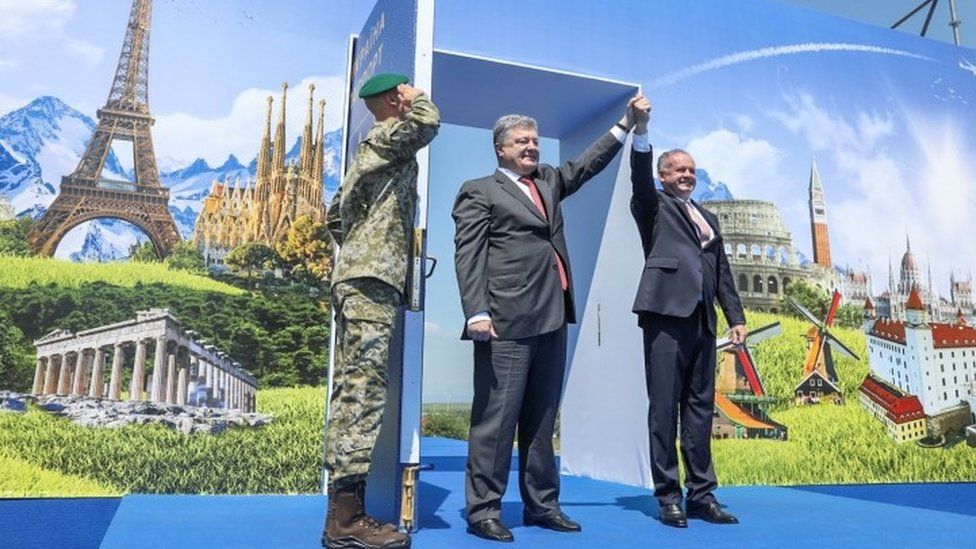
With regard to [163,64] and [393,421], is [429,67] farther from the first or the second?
[163,64]

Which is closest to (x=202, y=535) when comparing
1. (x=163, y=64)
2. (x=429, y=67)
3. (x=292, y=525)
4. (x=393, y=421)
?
(x=292, y=525)

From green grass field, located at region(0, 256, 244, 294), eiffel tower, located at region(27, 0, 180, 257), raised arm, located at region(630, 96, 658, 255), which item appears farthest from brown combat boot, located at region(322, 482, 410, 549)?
eiffel tower, located at region(27, 0, 180, 257)

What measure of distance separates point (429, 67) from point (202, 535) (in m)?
1.66

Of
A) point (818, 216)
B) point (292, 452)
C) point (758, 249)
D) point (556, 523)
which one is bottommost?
point (292, 452)

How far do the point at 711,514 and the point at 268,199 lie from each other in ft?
11.5

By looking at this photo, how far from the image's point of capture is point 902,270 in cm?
582

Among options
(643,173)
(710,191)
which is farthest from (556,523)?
(710,191)

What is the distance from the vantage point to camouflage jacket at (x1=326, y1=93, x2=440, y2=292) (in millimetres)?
1907

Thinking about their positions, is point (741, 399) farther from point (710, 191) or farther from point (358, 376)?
point (358, 376)

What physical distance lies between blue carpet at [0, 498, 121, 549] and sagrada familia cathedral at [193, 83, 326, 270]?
179 cm

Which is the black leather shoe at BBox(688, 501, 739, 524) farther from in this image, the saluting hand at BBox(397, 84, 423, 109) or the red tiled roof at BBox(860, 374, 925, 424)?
the red tiled roof at BBox(860, 374, 925, 424)

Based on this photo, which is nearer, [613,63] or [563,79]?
[563,79]

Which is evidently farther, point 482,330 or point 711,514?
point 711,514

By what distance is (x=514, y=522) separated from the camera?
2.24m
